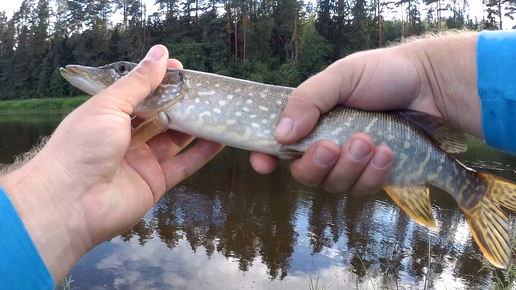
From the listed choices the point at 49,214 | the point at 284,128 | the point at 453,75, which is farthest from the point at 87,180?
the point at 453,75

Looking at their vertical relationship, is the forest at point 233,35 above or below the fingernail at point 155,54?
above

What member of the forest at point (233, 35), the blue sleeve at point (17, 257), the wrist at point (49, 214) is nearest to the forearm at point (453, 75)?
the wrist at point (49, 214)

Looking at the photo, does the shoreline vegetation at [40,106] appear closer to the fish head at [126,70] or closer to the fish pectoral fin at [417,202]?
the fish head at [126,70]

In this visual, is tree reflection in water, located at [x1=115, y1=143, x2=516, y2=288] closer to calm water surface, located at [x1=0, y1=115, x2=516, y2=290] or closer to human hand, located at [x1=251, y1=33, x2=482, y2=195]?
calm water surface, located at [x1=0, y1=115, x2=516, y2=290]

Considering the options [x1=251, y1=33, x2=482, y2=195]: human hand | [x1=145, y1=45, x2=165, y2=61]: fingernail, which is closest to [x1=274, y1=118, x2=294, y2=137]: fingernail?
[x1=251, y1=33, x2=482, y2=195]: human hand

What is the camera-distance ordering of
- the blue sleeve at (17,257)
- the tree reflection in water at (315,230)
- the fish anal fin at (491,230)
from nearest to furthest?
the blue sleeve at (17,257), the fish anal fin at (491,230), the tree reflection in water at (315,230)

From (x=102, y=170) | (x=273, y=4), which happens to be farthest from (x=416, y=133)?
(x=273, y=4)

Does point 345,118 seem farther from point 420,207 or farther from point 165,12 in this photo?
point 165,12
